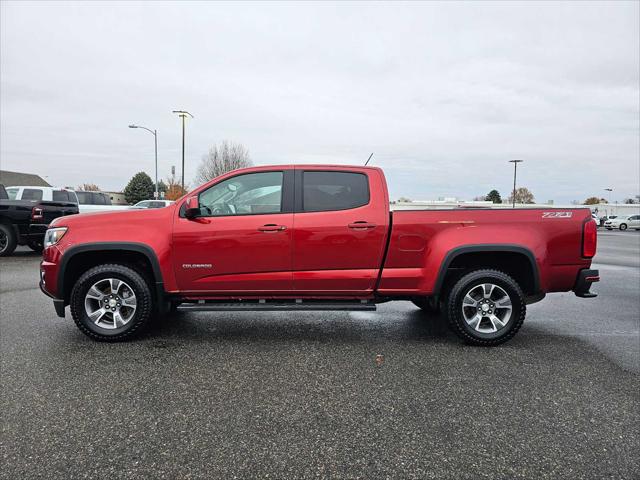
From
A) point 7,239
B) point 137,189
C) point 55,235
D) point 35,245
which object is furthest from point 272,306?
point 137,189

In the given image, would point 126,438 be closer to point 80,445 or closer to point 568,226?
point 80,445

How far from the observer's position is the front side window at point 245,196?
4242 mm

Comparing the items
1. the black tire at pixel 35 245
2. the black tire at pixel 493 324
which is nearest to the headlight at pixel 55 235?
the black tire at pixel 493 324

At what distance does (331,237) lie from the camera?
4098 mm

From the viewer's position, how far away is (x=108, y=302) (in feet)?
13.6

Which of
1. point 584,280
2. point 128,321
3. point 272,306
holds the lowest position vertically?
point 128,321

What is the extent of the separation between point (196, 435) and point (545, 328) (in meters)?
4.24

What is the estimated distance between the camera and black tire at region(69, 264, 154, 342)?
161 inches

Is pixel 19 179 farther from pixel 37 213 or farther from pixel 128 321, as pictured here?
pixel 128 321

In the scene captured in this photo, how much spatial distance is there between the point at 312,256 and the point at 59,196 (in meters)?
12.2

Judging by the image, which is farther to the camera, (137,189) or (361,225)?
(137,189)

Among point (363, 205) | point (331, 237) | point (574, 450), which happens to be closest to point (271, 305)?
point (331, 237)

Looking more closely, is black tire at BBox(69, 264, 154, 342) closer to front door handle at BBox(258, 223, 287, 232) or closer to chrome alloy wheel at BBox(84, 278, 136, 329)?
chrome alloy wheel at BBox(84, 278, 136, 329)

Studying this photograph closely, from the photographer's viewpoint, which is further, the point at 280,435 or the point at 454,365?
the point at 454,365
